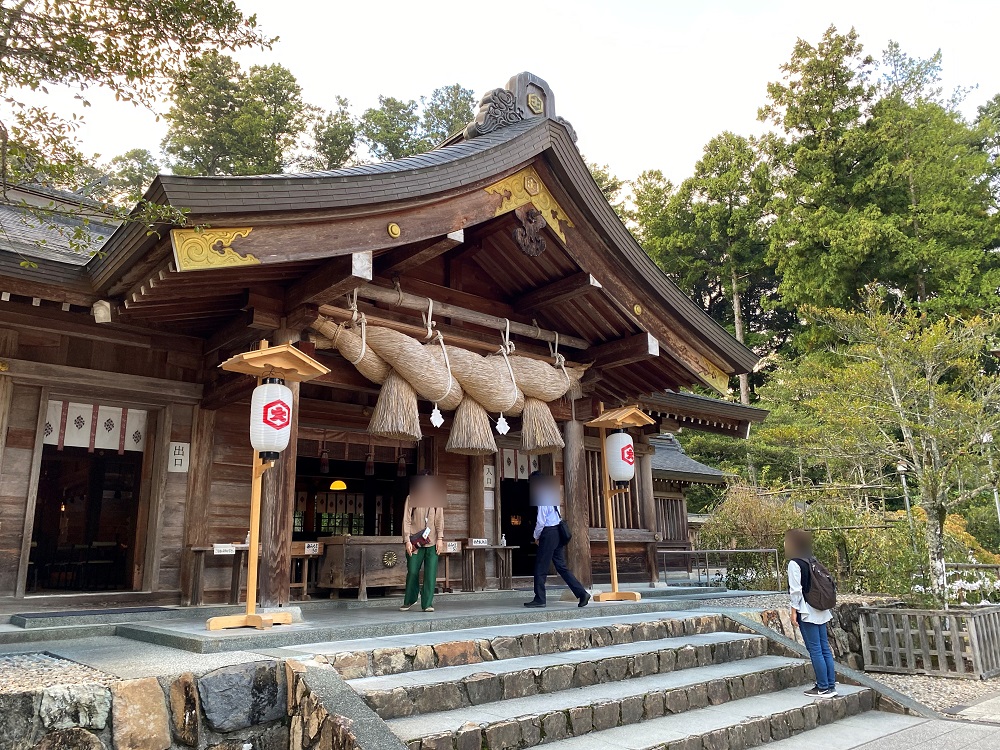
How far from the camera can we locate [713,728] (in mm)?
4547

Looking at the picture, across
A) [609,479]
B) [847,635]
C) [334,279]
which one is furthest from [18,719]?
[847,635]

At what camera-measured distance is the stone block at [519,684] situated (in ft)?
14.9

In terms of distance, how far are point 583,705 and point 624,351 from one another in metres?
5.25

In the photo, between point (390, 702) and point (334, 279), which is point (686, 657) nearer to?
point (390, 702)

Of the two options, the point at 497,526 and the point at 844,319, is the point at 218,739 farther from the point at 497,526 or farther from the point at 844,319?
the point at 844,319

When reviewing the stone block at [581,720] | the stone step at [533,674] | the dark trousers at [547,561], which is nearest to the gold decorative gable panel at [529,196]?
the dark trousers at [547,561]

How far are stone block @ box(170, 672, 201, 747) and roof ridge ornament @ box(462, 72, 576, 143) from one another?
6.39 meters

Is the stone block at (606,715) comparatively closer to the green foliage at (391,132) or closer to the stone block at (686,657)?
the stone block at (686,657)

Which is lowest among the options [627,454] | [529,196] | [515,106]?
[627,454]

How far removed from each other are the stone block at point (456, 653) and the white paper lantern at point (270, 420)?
1986 millimetres

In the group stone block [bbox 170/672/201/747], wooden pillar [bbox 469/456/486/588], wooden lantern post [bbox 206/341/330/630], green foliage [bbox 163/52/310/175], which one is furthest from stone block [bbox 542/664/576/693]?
green foliage [bbox 163/52/310/175]

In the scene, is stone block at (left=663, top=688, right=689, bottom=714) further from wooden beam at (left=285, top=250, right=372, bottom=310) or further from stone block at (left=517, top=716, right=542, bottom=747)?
wooden beam at (left=285, top=250, right=372, bottom=310)

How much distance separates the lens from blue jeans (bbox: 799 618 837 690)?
581 centimetres

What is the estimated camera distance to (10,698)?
126 inches
